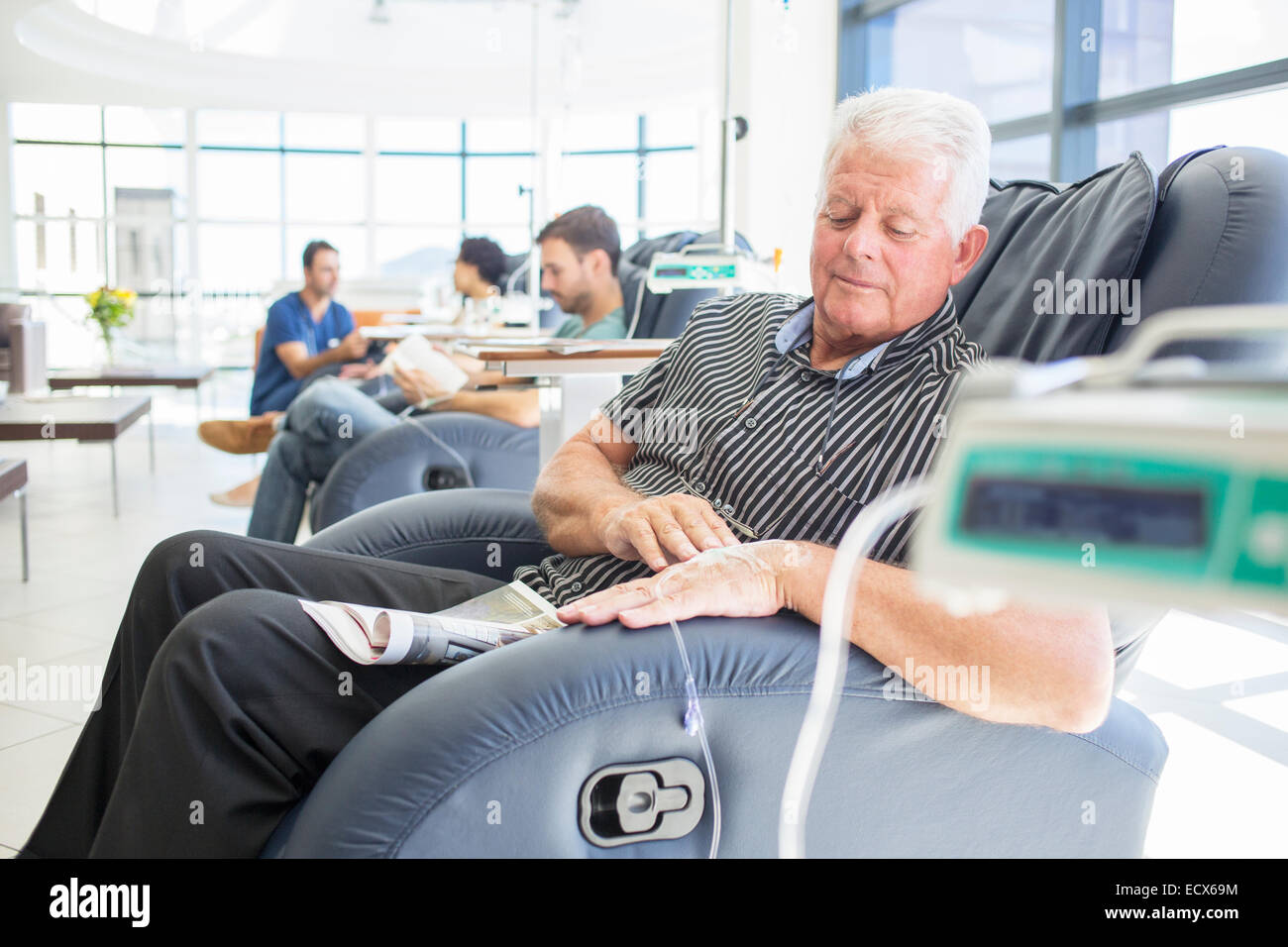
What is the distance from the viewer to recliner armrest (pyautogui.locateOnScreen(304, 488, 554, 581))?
61.3 inches

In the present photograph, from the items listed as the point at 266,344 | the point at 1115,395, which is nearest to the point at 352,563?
the point at 1115,395

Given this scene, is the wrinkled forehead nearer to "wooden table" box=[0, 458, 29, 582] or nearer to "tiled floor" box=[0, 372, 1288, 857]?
"tiled floor" box=[0, 372, 1288, 857]

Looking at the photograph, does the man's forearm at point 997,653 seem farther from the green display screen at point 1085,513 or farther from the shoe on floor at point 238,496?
the shoe on floor at point 238,496

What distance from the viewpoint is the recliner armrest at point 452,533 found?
1.56 metres

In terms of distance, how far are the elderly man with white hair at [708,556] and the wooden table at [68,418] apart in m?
2.53

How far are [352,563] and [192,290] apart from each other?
37.3 feet

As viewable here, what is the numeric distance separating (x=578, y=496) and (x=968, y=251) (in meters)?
0.59

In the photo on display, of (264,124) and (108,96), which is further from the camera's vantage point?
(264,124)

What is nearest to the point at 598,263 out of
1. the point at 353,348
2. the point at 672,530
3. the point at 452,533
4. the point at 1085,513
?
the point at 353,348

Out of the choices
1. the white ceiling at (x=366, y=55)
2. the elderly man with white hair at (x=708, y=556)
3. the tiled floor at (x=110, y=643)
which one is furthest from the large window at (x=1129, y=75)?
the white ceiling at (x=366, y=55)
